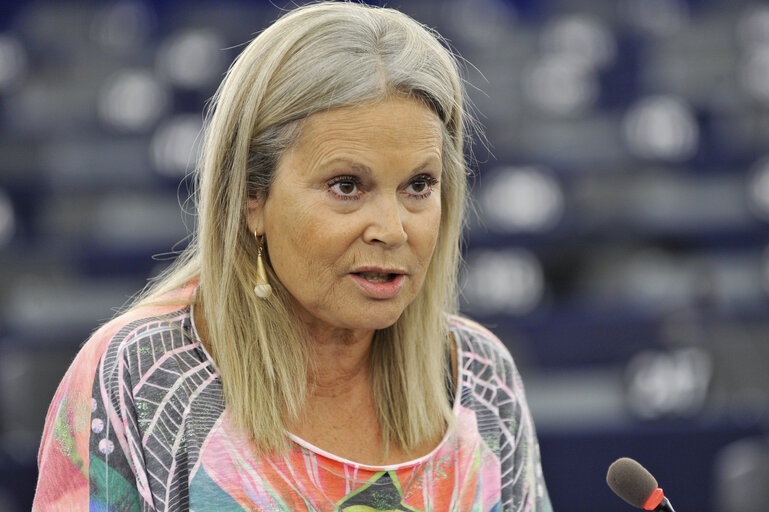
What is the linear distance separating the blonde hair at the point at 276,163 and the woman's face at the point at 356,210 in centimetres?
4

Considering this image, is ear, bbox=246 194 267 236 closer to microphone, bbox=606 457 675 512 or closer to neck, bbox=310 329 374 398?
neck, bbox=310 329 374 398

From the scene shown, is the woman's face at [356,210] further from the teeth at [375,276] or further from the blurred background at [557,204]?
the blurred background at [557,204]

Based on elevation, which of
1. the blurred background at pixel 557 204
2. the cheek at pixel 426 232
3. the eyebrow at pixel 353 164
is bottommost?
the blurred background at pixel 557 204

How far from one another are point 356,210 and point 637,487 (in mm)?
629

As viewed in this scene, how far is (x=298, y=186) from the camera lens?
1689 millimetres

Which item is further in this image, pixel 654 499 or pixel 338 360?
pixel 338 360

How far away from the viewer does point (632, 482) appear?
5.49 ft

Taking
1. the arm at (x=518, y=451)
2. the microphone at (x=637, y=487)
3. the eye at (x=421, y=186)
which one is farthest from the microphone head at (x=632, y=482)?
the eye at (x=421, y=186)

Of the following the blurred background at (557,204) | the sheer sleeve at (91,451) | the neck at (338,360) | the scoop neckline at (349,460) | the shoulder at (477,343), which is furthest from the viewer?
the blurred background at (557,204)

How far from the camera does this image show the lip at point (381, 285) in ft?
5.63

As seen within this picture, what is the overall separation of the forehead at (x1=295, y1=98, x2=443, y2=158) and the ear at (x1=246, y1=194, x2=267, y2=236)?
0.45 feet

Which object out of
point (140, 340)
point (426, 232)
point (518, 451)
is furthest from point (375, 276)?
point (518, 451)

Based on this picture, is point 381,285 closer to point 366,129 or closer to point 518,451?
point 366,129

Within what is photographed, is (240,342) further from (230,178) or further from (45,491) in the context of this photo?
(45,491)
